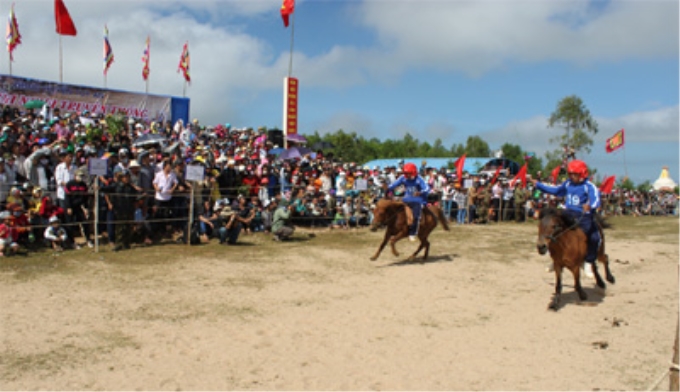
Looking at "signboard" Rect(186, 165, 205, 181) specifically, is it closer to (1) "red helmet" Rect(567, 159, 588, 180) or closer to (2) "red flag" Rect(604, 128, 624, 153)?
(1) "red helmet" Rect(567, 159, 588, 180)

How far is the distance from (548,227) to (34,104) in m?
20.8

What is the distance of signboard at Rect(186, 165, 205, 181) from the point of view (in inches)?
540

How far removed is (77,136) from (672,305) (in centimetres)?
1667

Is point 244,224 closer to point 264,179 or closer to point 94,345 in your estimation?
point 264,179

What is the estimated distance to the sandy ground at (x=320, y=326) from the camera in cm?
564

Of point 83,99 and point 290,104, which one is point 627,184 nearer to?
point 290,104

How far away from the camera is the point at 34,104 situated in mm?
21406

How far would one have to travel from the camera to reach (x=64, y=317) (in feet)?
24.4

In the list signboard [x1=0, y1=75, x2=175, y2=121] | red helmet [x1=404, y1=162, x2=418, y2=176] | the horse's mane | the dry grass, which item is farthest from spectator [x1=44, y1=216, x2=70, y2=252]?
signboard [x1=0, y1=75, x2=175, y2=121]

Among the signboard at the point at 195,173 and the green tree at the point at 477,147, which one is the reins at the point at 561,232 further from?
the green tree at the point at 477,147

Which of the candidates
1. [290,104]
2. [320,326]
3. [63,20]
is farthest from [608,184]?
[63,20]

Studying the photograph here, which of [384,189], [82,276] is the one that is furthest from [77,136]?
[384,189]

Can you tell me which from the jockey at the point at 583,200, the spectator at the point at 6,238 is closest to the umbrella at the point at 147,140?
the spectator at the point at 6,238

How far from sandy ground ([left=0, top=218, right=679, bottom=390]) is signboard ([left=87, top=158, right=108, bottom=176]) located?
6.43 ft
